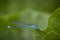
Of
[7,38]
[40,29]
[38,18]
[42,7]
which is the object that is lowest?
[7,38]

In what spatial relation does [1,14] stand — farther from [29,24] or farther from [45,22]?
[45,22]

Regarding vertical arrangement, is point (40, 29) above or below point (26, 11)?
below

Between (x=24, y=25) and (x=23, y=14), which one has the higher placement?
(x=23, y=14)

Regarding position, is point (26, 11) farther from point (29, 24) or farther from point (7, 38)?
point (7, 38)

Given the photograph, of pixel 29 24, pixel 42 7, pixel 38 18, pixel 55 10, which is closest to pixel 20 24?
pixel 29 24

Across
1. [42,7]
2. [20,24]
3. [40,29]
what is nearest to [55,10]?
[42,7]

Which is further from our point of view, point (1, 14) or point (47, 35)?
point (1, 14)
